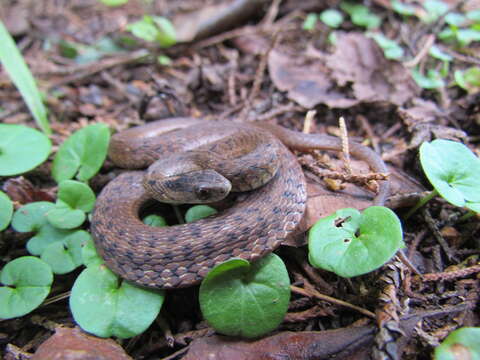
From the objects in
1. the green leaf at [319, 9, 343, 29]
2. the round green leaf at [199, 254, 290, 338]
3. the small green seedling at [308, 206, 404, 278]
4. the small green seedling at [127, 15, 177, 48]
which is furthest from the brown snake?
the green leaf at [319, 9, 343, 29]

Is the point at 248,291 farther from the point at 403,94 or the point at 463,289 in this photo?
the point at 403,94

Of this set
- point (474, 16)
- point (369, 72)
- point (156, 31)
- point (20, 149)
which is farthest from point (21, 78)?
point (474, 16)

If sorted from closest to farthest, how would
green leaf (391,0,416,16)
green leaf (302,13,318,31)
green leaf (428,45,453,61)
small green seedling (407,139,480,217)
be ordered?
1. small green seedling (407,139,480,217)
2. green leaf (428,45,453,61)
3. green leaf (391,0,416,16)
4. green leaf (302,13,318,31)

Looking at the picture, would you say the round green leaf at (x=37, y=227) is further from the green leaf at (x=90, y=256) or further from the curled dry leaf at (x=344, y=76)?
the curled dry leaf at (x=344, y=76)

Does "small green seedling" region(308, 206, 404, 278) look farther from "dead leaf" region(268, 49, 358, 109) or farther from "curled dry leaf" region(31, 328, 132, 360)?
"dead leaf" region(268, 49, 358, 109)

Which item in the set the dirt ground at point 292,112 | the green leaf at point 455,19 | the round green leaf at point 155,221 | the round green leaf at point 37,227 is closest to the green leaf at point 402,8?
the dirt ground at point 292,112

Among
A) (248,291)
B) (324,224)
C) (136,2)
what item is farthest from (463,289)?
(136,2)
